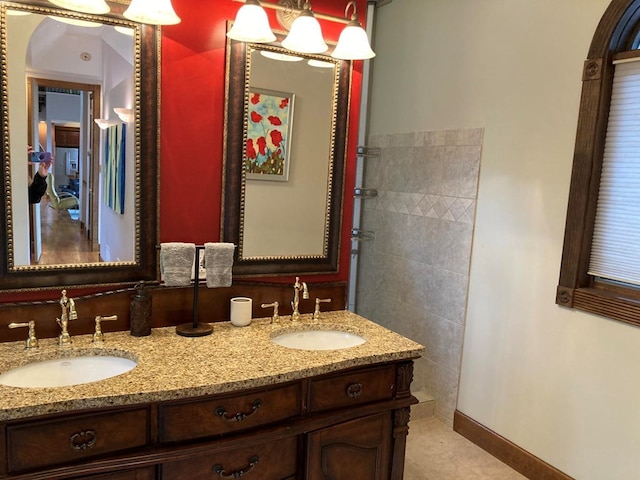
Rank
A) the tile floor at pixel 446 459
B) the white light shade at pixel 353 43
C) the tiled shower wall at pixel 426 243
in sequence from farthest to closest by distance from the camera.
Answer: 1. the tiled shower wall at pixel 426 243
2. the tile floor at pixel 446 459
3. the white light shade at pixel 353 43

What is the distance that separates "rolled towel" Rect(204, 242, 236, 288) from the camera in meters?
1.94

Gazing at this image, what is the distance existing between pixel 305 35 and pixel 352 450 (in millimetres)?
1567

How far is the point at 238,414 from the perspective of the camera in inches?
62.6

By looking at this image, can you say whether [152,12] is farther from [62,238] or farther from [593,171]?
[593,171]

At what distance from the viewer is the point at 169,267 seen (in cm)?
187

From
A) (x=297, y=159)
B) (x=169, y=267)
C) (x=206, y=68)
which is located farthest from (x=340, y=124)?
(x=169, y=267)

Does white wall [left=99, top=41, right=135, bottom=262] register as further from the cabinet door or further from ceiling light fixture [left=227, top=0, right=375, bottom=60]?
the cabinet door

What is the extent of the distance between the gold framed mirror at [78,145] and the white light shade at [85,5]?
63 millimetres

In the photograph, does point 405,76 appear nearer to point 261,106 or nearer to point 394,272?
point 394,272

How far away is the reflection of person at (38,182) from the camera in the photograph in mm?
1708

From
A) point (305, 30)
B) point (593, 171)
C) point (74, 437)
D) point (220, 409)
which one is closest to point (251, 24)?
point (305, 30)

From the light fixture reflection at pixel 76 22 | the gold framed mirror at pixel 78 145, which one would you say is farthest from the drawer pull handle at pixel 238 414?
the light fixture reflection at pixel 76 22

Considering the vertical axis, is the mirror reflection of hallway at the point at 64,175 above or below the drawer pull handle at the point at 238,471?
above

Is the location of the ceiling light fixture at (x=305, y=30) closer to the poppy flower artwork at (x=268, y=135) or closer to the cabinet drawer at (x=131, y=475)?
the poppy flower artwork at (x=268, y=135)
